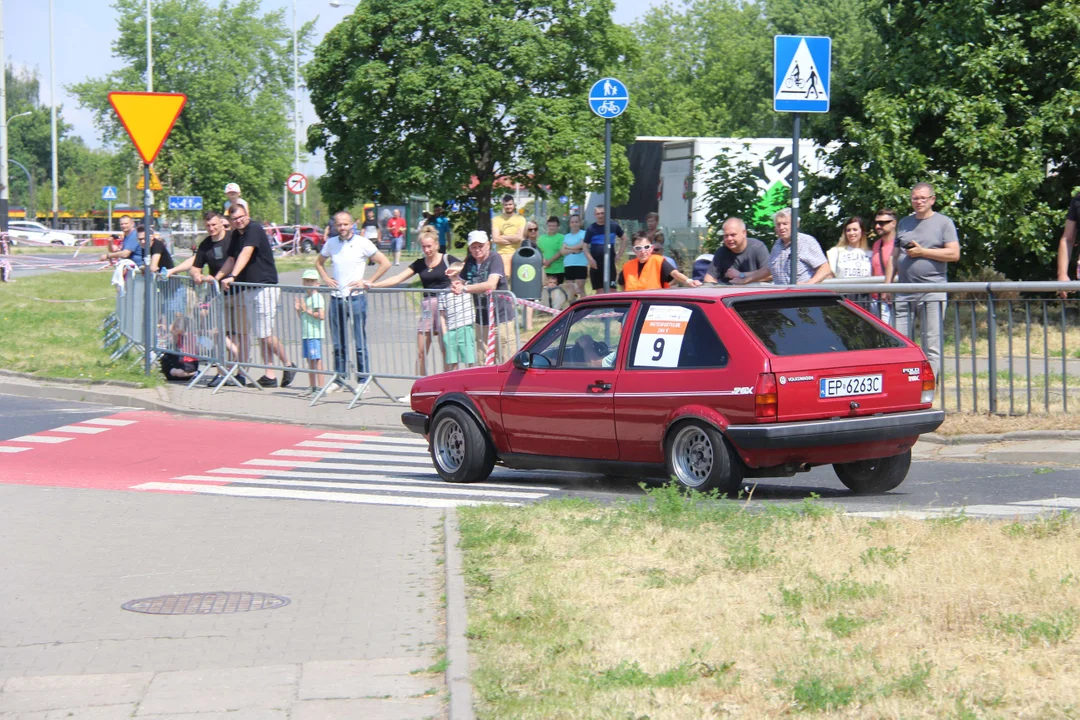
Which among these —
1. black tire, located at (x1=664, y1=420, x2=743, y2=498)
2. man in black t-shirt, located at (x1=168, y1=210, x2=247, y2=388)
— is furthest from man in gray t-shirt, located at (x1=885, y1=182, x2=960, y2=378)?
man in black t-shirt, located at (x1=168, y1=210, x2=247, y2=388)

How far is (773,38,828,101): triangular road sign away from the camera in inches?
511

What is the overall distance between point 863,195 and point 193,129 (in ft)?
235

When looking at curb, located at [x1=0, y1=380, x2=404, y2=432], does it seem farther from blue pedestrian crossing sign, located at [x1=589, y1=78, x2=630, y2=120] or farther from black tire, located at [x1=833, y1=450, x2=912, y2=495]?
black tire, located at [x1=833, y1=450, x2=912, y2=495]

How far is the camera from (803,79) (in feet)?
42.8

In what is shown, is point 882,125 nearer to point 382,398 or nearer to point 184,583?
point 382,398

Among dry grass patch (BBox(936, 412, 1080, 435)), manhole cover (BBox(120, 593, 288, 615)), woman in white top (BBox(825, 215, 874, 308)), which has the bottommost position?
manhole cover (BBox(120, 593, 288, 615))

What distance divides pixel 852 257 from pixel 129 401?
851cm

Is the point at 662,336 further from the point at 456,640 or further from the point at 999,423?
the point at 456,640

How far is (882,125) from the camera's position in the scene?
20.1m

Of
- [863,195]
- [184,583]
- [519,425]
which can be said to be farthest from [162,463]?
[863,195]

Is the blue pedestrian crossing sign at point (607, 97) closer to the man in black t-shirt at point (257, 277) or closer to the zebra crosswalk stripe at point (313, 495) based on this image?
the man in black t-shirt at point (257, 277)

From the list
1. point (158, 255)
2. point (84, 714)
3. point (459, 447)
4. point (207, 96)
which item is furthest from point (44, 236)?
point (84, 714)

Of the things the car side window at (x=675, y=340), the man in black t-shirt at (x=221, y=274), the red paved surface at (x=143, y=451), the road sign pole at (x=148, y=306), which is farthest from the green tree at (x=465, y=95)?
the car side window at (x=675, y=340)

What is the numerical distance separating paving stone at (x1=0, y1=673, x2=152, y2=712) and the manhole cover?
1.14 metres
